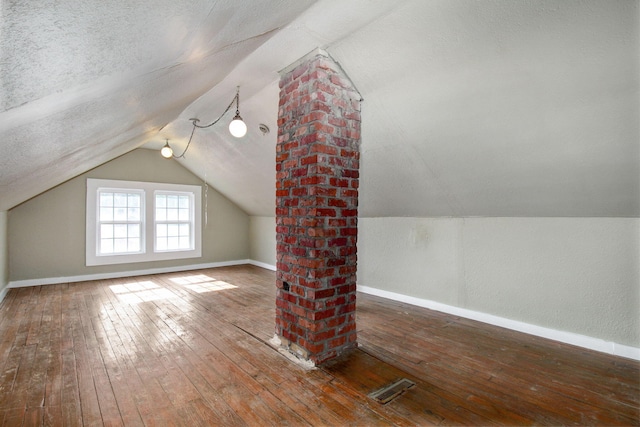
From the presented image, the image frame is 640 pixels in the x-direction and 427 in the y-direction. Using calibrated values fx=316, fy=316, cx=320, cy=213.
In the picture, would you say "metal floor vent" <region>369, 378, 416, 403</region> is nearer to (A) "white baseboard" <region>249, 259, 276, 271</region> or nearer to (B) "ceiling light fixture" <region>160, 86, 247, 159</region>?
(B) "ceiling light fixture" <region>160, 86, 247, 159</region>

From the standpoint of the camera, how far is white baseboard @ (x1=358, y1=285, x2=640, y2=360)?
258 centimetres

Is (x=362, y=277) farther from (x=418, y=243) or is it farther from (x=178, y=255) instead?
(x=178, y=255)

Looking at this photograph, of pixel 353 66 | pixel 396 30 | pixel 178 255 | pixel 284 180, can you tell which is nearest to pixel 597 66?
pixel 396 30

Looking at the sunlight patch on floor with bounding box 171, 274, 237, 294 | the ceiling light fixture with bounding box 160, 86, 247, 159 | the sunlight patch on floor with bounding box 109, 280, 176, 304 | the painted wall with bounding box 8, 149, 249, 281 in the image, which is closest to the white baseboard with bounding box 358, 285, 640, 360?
the sunlight patch on floor with bounding box 171, 274, 237, 294

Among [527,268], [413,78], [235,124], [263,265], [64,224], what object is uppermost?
[413,78]

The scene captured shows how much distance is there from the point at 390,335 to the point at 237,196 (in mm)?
4612

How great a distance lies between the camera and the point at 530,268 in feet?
10.1

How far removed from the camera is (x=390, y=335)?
9.80 feet

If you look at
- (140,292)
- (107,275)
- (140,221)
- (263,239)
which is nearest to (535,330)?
(140,292)

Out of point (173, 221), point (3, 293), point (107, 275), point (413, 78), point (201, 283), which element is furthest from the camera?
point (173, 221)

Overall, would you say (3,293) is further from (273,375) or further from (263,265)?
(273,375)

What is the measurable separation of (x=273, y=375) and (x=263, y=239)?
484cm

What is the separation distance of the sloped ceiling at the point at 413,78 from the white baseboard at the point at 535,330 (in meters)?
1.08

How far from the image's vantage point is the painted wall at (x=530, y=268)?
2604mm
